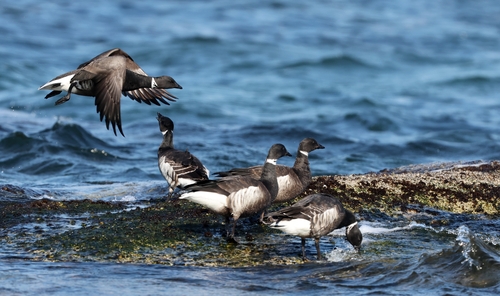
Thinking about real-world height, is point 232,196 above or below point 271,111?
below

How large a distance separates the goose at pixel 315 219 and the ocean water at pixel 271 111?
12.4 inches

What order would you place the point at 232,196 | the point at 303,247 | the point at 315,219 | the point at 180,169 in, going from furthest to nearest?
1. the point at 180,169
2. the point at 232,196
3. the point at 303,247
4. the point at 315,219

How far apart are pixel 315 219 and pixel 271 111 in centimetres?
1711

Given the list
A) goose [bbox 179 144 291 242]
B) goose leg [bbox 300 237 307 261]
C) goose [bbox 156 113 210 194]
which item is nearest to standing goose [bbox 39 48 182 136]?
goose [bbox 156 113 210 194]

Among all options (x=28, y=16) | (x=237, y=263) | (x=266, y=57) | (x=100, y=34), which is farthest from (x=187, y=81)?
(x=237, y=263)

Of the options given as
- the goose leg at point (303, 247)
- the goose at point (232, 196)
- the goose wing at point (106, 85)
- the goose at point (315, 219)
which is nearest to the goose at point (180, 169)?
the goose wing at point (106, 85)

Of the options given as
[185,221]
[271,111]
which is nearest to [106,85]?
[185,221]

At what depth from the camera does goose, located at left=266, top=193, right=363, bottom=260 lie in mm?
8617

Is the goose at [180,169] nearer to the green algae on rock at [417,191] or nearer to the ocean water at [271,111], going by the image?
the ocean water at [271,111]

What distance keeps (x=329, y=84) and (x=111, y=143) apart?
45.3 feet

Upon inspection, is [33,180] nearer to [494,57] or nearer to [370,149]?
[370,149]

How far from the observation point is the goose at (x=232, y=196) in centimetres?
896

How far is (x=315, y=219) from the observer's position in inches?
342

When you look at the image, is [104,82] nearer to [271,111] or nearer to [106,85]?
[106,85]
